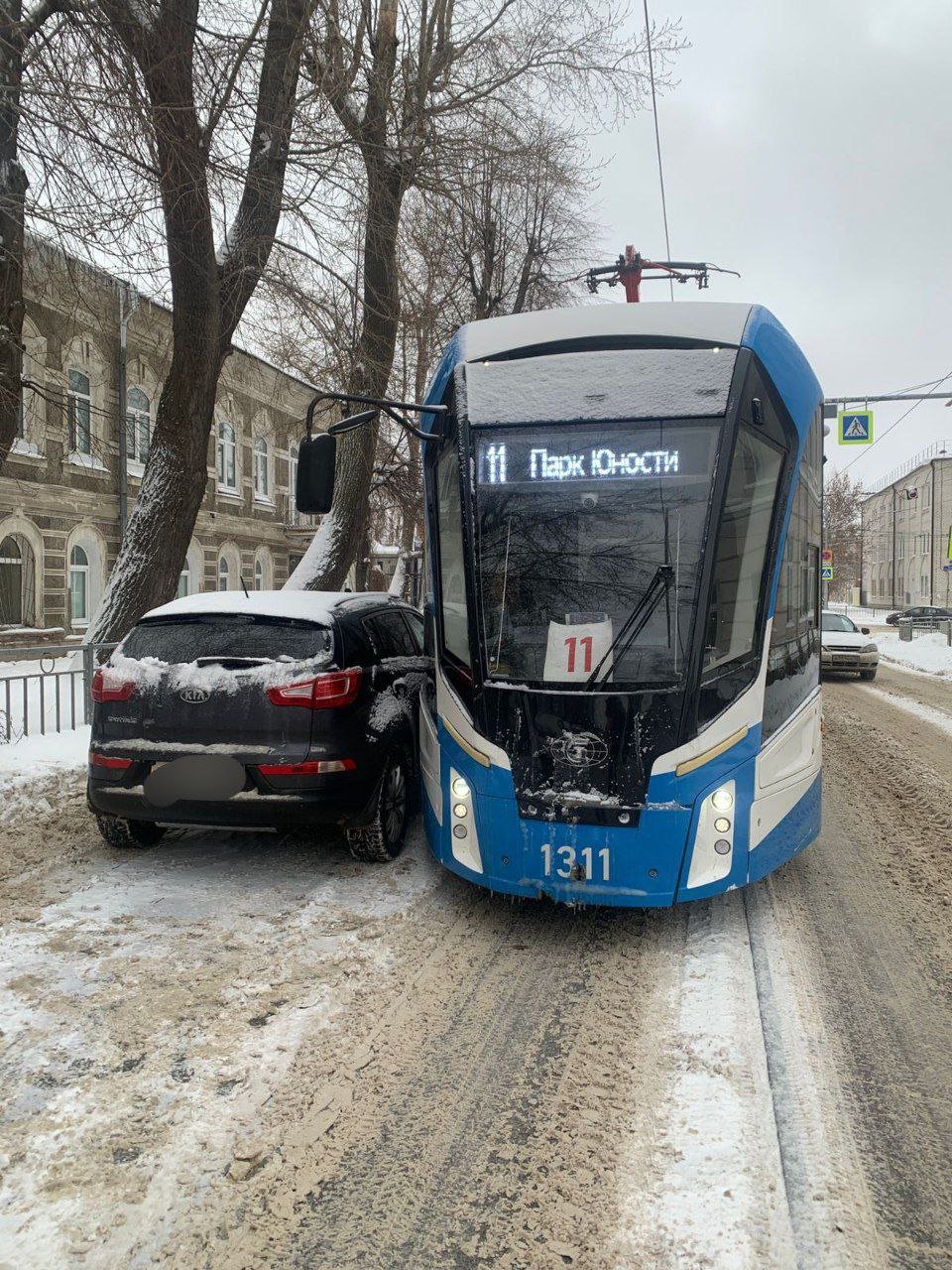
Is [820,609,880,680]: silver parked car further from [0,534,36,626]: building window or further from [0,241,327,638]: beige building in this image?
[0,534,36,626]: building window

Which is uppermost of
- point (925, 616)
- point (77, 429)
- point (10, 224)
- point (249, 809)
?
point (10, 224)

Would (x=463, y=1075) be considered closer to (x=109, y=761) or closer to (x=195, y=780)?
(x=195, y=780)

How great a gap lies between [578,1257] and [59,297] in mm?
9912

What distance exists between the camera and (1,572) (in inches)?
824

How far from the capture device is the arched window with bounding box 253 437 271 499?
3219 centimetres

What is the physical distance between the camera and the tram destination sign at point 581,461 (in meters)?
4.52

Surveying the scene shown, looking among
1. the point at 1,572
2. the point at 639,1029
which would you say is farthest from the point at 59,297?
the point at 1,572

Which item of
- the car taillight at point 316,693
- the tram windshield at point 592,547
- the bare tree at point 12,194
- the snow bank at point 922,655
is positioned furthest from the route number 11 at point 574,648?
the snow bank at point 922,655

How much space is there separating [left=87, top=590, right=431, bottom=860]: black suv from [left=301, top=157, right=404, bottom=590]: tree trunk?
7.02 metres

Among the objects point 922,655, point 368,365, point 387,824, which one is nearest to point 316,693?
point 387,824

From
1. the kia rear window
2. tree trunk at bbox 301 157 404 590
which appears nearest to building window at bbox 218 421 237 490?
tree trunk at bbox 301 157 404 590

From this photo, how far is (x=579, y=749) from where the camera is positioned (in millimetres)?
4320

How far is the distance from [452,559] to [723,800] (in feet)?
6.00

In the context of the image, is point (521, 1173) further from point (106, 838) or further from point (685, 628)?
point (106, 838)
